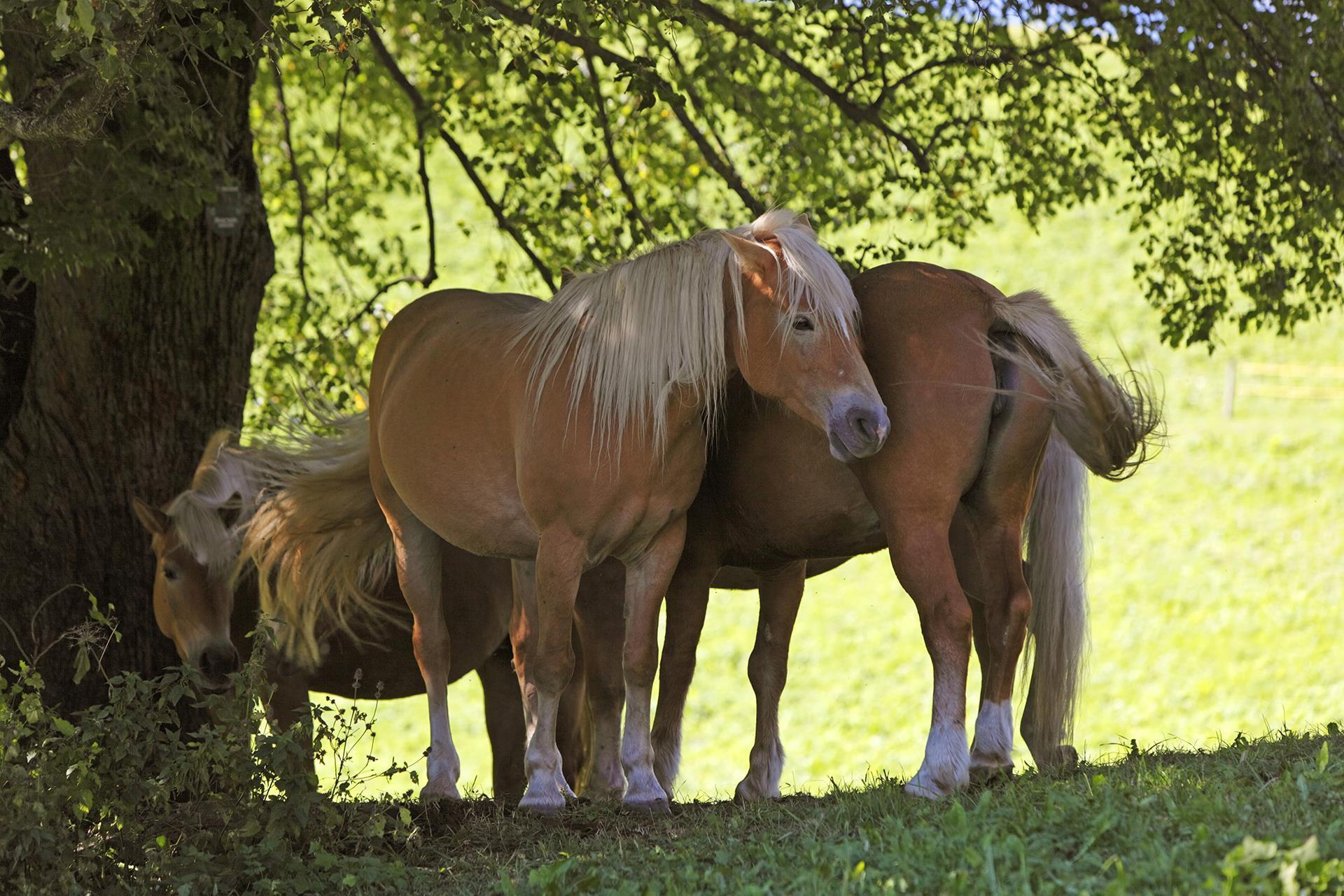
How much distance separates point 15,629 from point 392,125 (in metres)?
7.25

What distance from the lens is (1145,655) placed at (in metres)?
16.3

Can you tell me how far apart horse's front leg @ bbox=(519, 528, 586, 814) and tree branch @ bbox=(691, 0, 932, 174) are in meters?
4.06

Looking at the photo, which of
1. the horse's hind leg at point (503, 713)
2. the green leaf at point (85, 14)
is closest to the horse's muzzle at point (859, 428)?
the green leaf at point (85, 14)

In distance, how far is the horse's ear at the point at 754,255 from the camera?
4.93m

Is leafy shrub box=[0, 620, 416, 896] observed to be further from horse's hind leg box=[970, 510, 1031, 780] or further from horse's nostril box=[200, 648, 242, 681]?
horse's hind leg box=[970, 510, 1031, 780]

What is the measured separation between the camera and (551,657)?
5.37m

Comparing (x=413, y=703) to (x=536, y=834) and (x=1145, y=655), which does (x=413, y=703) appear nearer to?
(x=1145, y=655)

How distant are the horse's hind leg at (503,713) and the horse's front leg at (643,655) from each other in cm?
222

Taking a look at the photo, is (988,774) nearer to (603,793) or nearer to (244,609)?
(603,793)

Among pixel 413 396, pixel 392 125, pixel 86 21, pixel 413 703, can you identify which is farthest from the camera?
pixel 413 703

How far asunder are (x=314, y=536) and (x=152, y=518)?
0.78m

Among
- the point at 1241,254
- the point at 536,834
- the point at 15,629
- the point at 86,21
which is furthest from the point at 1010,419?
the point at 15,629

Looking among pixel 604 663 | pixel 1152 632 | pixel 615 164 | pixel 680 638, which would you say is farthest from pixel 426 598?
pixel 1152 632

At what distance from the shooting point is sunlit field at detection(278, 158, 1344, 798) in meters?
14.5
